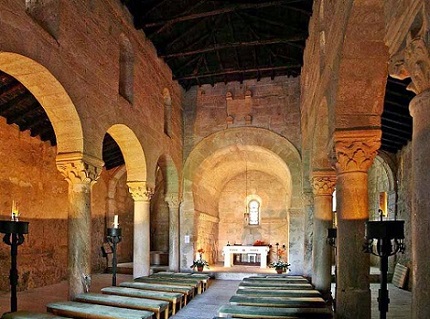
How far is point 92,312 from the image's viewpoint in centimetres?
687

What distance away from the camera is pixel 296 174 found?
14.4 metres

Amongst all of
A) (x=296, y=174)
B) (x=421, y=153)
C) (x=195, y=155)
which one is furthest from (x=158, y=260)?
(x=421, y=153)

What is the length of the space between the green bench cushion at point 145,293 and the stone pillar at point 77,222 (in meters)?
0.90

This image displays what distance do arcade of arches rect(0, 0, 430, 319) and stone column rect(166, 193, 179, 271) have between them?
54mm

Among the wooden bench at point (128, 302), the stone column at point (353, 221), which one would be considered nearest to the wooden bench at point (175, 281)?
the wooden bench at point (128, 302)

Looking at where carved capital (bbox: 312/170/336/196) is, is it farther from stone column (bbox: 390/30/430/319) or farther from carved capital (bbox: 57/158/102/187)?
stone column (bbox: 390/30/430/319)

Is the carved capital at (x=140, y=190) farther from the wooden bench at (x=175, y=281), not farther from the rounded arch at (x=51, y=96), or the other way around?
the rounded arch at (x=51, y=96)

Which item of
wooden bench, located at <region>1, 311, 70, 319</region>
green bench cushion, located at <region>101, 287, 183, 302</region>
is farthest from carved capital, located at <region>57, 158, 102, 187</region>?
wooden bench, located at <region>1, 311, 70, 319</region>

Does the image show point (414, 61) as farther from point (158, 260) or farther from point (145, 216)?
point (158, 260)

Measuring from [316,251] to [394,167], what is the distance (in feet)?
21.9

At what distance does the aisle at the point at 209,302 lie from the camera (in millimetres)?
8930

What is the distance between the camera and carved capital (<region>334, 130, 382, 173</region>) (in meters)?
6.34

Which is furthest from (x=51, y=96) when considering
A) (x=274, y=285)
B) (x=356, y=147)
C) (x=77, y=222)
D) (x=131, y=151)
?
(x=274, y=285)

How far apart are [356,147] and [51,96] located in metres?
5.88
